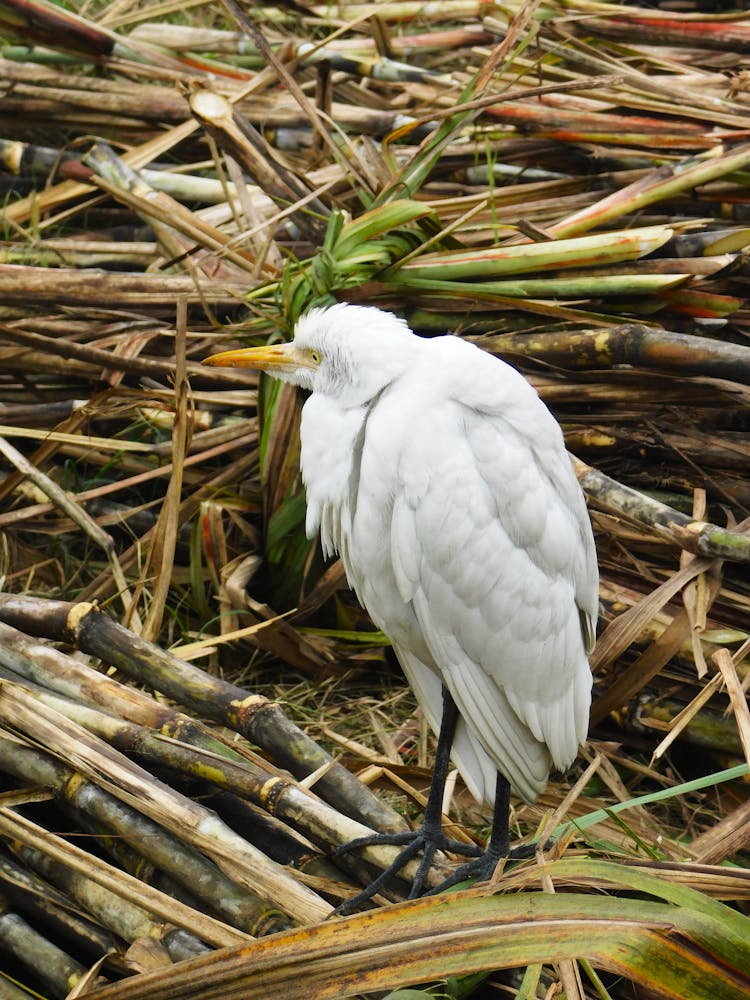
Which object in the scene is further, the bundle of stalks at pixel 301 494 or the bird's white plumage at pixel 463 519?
the bird's white plumage at pixel 463 519

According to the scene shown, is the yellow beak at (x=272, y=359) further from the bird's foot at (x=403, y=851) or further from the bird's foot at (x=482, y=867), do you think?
the bird's foot at (x=482, y=867)

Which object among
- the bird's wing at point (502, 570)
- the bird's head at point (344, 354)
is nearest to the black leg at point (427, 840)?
the bird's wing at point (502, 570)

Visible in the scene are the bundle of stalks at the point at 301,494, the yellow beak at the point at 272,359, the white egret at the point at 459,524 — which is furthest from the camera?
the yellow beak at the point at 272,359

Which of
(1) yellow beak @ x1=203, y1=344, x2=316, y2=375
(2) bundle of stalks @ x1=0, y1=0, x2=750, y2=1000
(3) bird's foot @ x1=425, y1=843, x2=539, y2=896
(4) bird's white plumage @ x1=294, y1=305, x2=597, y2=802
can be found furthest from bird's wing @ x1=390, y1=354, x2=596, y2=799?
(1) yellow beak @ x1=203, y1=344, x2=316, y2=375

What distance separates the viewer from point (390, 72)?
4734 mm

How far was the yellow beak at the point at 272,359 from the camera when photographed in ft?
8.38

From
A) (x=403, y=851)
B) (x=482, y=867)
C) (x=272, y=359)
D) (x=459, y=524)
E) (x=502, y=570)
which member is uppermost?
(x=272, y=359)

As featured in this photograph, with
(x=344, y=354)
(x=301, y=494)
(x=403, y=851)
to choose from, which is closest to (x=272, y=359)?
(x=344, y=354)

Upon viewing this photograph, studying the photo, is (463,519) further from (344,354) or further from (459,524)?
(344,354)

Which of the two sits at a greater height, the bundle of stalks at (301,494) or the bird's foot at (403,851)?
the bundle of stalks at (301,494)

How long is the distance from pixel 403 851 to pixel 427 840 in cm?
12

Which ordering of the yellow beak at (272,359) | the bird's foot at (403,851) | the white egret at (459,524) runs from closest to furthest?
the bird's foot at (403,851) < the white egret at (459,524) < the yellow beak at (272,359)

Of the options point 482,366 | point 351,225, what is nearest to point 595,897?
point 482,366

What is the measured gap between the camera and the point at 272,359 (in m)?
2.59
